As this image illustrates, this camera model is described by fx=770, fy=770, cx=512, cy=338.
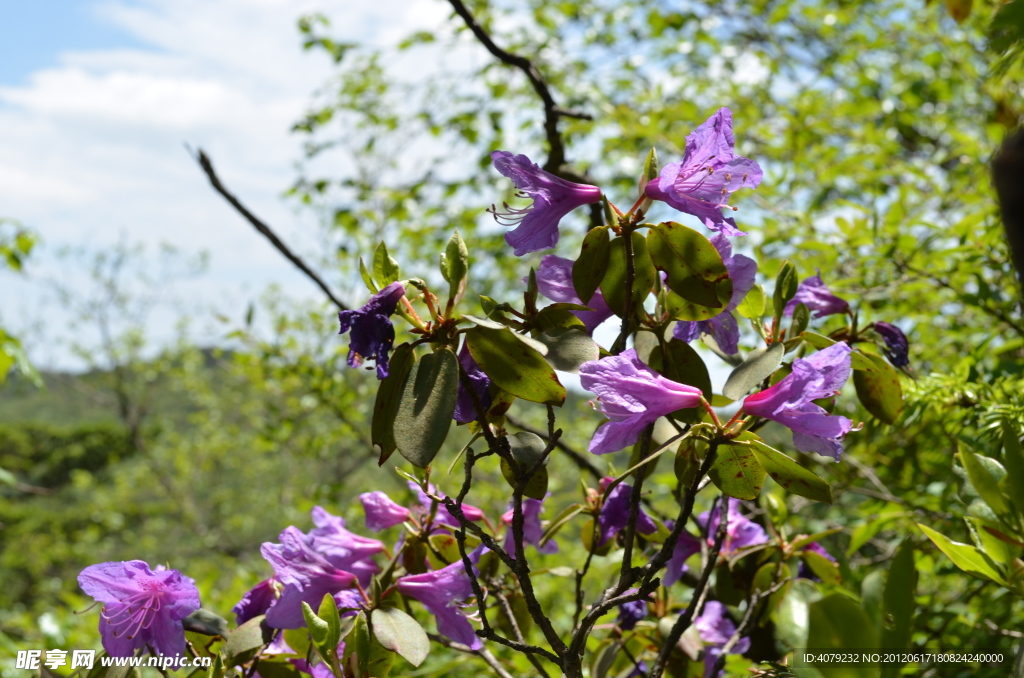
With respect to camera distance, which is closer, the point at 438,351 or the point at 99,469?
the point at 438,351

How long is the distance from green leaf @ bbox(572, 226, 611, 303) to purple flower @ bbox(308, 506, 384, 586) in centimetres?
46

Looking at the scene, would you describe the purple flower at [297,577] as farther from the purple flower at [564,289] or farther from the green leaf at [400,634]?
the purple flower at [564,289]

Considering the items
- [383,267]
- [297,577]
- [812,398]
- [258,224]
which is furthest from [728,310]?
[258,224]

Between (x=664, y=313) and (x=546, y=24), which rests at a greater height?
(x=546, y=24)

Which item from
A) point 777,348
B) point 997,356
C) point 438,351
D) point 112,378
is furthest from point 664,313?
point 112,378

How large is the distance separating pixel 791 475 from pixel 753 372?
13 centimetres

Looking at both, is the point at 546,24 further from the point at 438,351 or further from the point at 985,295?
the point at 438,351

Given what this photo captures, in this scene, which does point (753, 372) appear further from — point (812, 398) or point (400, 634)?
point (400, 634)

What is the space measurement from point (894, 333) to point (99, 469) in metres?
29.7

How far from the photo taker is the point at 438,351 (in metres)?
0.74

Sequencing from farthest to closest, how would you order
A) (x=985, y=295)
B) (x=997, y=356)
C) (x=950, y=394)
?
(x=997, y=356) < (x=985, y=295) < (x=950, y=394)

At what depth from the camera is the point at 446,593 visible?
3.07ft

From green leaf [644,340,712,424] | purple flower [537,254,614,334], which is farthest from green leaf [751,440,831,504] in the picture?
purple flower [537,254,614,334]

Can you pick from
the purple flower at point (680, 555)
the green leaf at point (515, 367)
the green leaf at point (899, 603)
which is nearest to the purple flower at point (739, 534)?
the purple flower at point (680, 555)
